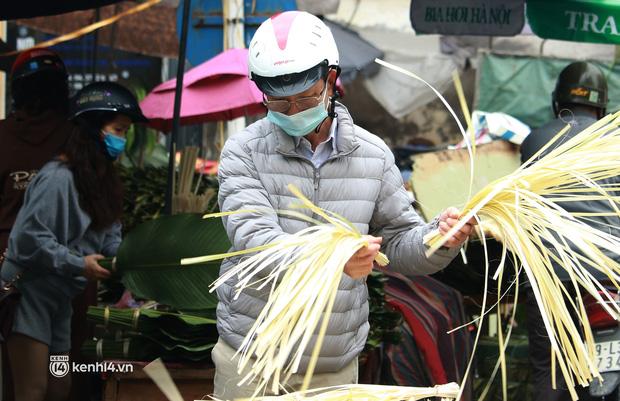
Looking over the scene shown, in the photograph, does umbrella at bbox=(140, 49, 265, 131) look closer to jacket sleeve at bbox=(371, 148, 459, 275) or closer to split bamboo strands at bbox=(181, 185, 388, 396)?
jacket sleeve at bbox=(371, 148, 459, 275)

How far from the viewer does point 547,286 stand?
2.60 m

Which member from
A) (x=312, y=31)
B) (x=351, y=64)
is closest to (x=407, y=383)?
(x=312, y=31)

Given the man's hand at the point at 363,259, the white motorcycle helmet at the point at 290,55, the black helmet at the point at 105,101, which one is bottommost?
the black helmet at the point at 105,101

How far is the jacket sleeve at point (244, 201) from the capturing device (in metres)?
3.05

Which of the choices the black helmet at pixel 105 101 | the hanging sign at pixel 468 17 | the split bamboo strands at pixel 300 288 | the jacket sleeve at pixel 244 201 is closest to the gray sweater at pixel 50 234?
the black helmet at pixel 105 101

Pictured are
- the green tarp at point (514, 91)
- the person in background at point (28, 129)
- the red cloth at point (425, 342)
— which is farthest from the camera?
the green tarp at point (514, 91)

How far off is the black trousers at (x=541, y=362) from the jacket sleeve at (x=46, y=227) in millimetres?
2174

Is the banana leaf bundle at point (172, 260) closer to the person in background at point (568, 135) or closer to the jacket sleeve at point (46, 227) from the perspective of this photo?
the jacket sleeve at point (46, 227)

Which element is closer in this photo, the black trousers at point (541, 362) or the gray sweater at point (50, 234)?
the gray sweater at point (50, 234)

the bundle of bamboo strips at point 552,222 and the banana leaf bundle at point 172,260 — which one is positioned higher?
the bundle of bamboo strips at point 552,222

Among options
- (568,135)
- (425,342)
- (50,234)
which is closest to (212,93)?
(425,342)

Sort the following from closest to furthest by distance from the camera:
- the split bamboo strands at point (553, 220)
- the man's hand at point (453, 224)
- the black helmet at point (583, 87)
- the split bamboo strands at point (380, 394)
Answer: the split bamboo strands at point (553, 220) → the split bamboo strands at point (380, 394) → the man's hand at point (453, 224) → the black helmet at point (583, 87)

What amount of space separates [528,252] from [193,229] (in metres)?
2.16

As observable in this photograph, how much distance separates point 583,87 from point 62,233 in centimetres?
262
